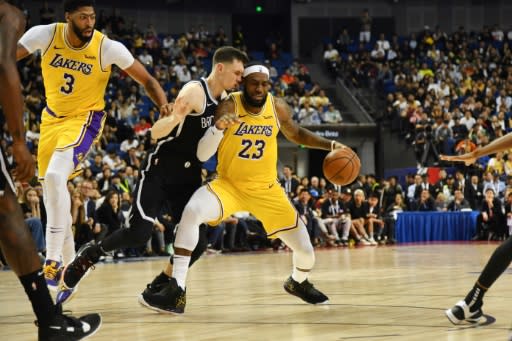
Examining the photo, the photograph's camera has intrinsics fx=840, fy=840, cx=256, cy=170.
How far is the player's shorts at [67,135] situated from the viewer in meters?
6.29

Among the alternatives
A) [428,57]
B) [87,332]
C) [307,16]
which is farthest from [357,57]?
[87,332]

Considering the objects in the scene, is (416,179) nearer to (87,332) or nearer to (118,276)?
(118,276)

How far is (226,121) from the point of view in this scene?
5891 millimetres

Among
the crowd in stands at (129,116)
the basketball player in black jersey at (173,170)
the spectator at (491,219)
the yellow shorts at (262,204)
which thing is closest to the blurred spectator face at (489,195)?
the spectator at (491,219)

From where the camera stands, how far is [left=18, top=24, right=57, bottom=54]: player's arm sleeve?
20.7 feet

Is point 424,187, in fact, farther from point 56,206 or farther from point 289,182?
point 56,206

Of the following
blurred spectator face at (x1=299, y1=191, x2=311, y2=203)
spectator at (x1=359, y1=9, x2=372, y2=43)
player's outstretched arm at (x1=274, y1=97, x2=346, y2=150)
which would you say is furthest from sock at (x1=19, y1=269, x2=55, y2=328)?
spectator at (x1=359, y1=9, x2=372, y2=43)

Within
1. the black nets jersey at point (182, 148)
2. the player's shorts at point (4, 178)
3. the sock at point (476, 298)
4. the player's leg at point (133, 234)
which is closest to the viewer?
the player's shorts at point (4, 178)

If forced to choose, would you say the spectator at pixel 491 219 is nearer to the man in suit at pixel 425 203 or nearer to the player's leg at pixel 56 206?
the man in suit at pixel 425 203

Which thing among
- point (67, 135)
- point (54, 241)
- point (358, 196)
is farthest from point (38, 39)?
point (358, 196)

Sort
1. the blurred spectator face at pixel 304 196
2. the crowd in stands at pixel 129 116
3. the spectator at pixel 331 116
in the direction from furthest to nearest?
the spectator at pixel 331 116
the blurred spectator face at pixel 304 196
the crowd in stands at pixel 129 116

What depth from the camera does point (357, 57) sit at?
1079 inches

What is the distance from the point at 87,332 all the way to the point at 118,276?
229 inches

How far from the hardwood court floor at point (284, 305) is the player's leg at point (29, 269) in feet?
2.65
